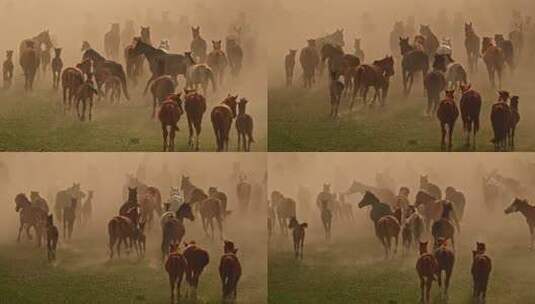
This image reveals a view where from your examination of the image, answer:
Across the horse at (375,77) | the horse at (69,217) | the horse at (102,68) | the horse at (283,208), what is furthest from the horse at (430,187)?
the horse at (69,217)

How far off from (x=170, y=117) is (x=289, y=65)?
1.25ft

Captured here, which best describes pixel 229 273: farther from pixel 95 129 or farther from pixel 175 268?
pixel 95 129

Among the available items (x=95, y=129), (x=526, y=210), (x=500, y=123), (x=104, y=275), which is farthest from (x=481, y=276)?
(x=95, y=129)

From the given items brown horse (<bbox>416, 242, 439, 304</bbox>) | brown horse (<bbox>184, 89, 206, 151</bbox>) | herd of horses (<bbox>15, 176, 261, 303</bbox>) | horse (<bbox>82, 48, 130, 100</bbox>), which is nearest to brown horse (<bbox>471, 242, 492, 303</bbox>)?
brown horse (<bbox>416, 242, 439, 304</bbox>)

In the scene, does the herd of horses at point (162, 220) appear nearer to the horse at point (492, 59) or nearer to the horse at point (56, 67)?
the horse at point (56, 67)

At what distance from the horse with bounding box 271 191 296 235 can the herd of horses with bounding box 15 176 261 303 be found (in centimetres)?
6

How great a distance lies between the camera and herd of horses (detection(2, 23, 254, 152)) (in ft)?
7.71

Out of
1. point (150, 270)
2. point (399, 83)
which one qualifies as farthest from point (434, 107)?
point (150, 270)

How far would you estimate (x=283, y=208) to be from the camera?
2332mm

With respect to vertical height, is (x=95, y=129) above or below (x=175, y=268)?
above

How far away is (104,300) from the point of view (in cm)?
232

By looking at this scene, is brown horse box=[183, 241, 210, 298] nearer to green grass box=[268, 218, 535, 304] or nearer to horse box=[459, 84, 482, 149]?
green grass box=[268, 218, 535, 304]

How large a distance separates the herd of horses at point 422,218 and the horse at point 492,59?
0.95 ft

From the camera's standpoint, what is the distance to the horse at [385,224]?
232 cm
